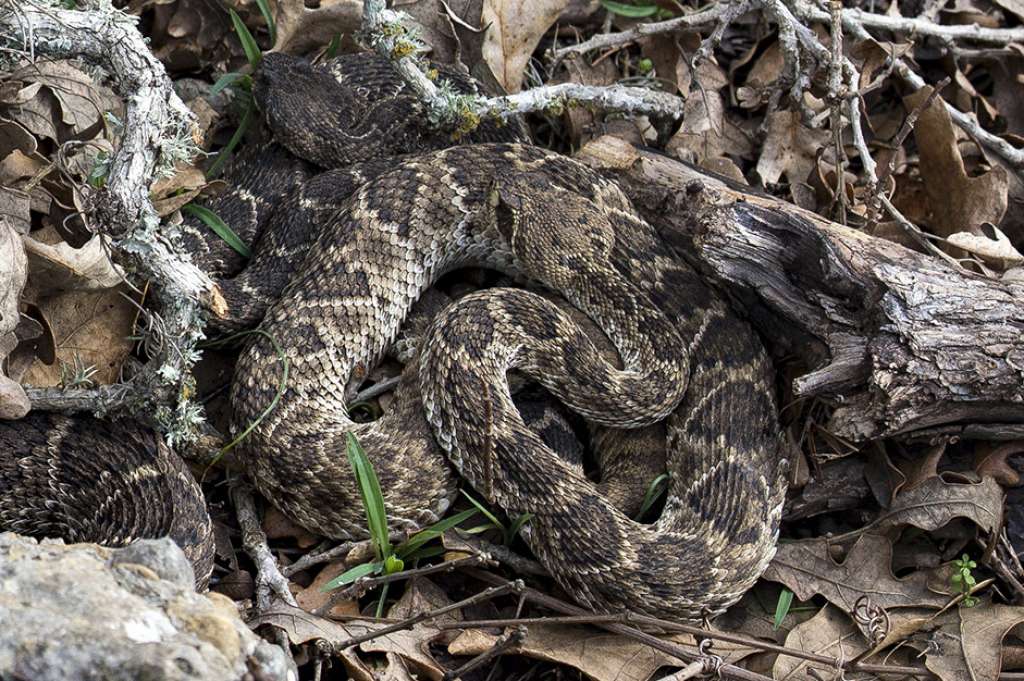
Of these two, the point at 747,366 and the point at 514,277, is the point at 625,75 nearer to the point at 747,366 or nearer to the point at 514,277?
the point at 514,277

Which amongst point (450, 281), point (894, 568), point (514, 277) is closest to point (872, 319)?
point (894, 568)

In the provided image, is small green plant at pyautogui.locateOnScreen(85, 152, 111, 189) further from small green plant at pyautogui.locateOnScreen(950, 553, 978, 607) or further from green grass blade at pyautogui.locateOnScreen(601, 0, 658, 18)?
small green plant at pyautogui.locateOnScreen(950, 553, 978, 607)

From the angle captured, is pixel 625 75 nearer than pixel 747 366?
No

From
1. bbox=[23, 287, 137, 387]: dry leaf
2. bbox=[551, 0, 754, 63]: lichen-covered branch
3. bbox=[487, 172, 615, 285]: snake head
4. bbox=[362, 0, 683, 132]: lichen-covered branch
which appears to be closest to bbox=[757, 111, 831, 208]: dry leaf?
bbox=[362, 0, 683, 132]: lichen-covered branch

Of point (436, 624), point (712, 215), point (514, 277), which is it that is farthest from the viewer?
point (514, 277)

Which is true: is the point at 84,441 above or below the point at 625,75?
below

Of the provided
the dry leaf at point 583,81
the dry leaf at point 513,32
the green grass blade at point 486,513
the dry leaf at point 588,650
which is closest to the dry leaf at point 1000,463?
the dry leaf at point 588,650

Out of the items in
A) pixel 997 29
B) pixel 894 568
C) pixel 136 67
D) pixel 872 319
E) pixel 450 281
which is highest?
pixel 136 67
